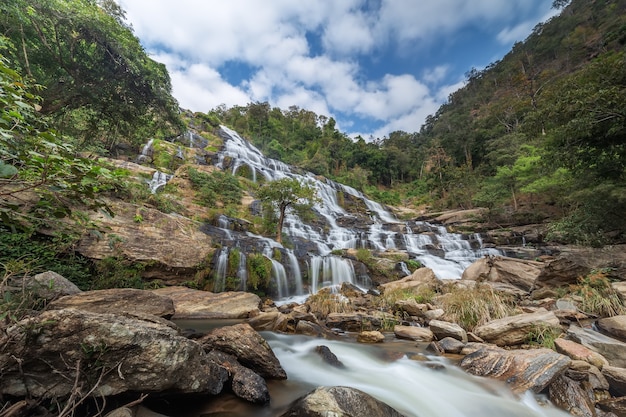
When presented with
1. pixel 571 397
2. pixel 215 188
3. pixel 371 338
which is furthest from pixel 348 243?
pixel 571 397

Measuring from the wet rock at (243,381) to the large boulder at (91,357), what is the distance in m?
0.54

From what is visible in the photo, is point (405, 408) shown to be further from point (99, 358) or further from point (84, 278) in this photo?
point (84, 278)

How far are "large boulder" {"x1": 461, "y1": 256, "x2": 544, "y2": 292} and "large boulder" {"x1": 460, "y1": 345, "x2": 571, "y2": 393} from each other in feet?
23.0

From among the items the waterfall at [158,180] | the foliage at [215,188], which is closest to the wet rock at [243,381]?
the foliage at [215,188]

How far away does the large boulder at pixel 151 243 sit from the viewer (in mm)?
8234

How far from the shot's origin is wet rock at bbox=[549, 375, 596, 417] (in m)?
2.98

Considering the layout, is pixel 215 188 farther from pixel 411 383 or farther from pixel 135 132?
pixel 411 383

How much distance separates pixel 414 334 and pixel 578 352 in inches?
105

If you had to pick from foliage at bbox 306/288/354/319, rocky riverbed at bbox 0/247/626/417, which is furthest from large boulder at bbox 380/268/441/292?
foliage at bbox 306/288/354/319

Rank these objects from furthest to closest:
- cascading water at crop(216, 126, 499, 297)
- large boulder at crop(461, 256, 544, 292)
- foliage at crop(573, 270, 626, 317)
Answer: cascading water at crop(216, 126, 499, 297)
large boulder at crop(461, 256, 544, 292)
foliage at crop(573, 270, 626, 317)

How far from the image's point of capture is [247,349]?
11.8 ft

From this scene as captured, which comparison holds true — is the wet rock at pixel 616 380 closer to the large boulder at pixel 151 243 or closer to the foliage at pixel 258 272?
the foliage at pixel 258 272

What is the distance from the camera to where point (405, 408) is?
3266mm

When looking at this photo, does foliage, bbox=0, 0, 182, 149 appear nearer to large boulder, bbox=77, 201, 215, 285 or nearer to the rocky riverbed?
large boulder, bbox=77, 201, 215, 285
